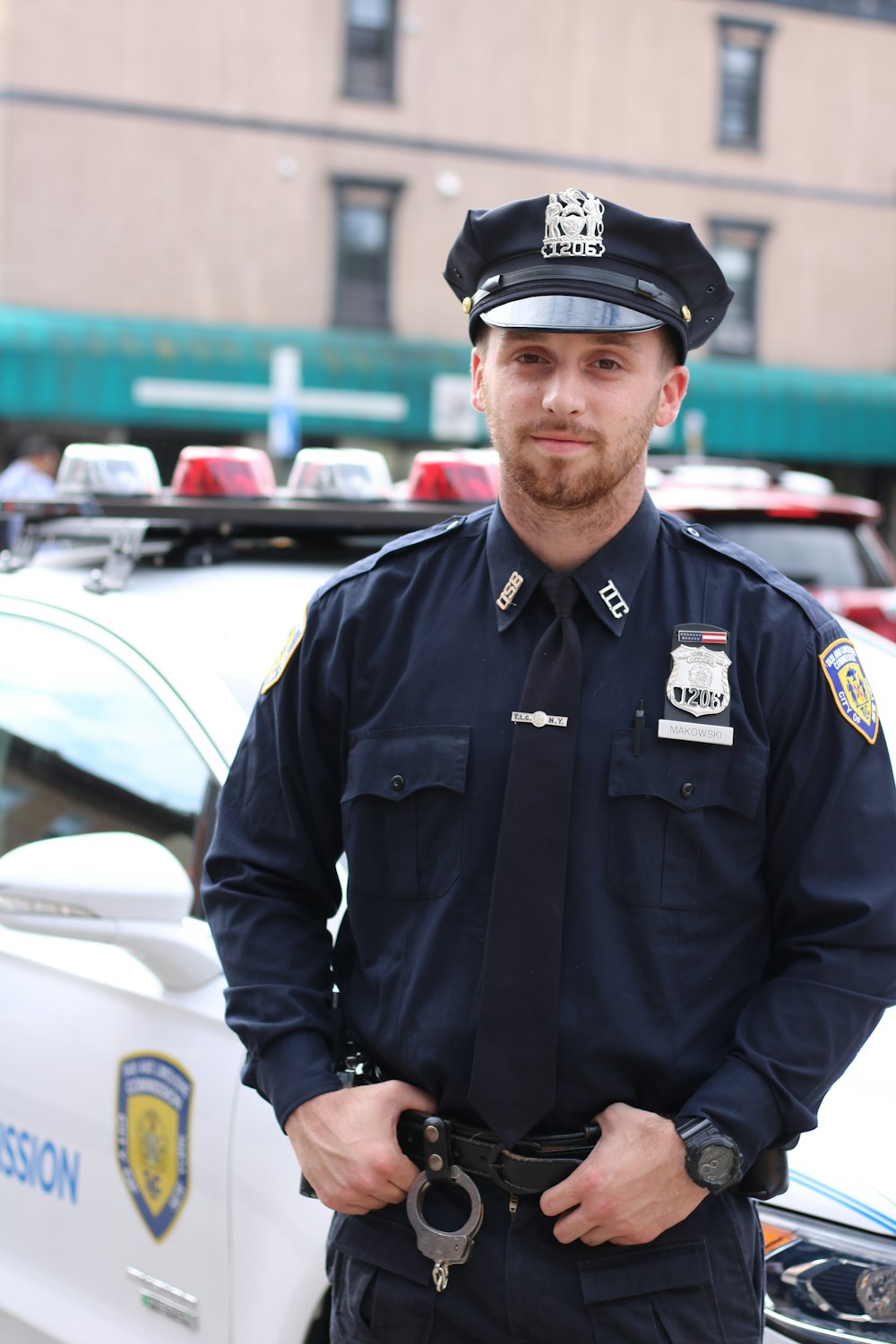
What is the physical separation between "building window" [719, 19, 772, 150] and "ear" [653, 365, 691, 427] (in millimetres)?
20531

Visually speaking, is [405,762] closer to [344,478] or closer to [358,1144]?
[358,1144]

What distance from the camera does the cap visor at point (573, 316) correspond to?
5.49 ft

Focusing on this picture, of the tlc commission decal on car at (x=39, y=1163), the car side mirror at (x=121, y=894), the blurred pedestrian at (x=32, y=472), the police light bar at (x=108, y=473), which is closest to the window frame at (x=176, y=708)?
the car side mirror at (x=121, y=894)

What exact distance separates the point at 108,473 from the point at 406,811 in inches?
62.7

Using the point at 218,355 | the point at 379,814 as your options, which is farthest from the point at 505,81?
the point at 379,814

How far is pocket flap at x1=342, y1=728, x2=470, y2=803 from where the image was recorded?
1689mm

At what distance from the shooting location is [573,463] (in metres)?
1.68

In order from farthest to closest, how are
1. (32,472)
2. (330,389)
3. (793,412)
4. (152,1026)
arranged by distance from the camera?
(793,412)
(330,389)
(32,472)
(152,1026)

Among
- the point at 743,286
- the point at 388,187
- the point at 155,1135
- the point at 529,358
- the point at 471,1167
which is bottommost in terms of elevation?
the point at 155,1135

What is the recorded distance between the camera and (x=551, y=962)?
160 cm

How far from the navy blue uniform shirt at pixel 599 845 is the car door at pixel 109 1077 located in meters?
0.41

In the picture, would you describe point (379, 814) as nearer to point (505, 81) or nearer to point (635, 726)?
point (635, 726)

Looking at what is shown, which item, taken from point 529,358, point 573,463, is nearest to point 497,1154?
point 573,463

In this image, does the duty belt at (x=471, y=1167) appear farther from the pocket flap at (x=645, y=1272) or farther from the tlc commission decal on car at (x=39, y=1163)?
the tlc commission decal on car at (x=39, y=1163)
